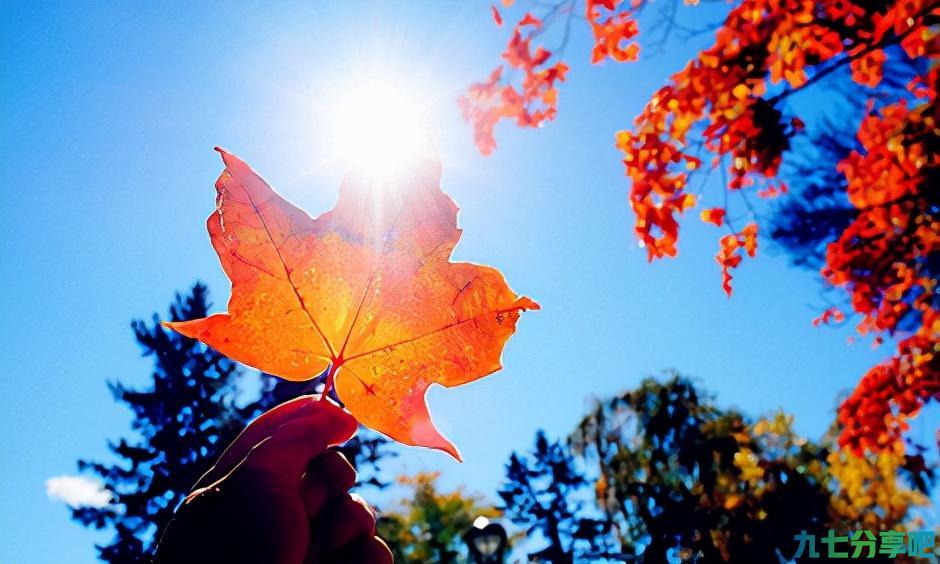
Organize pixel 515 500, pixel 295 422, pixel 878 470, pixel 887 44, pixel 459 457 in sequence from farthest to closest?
pixel 515 500
pixel 878 470
pixel 887 44
pixel 459 457
pixel 295 422

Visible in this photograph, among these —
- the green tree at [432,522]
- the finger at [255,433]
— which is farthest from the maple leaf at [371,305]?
the green tree at [432,522]

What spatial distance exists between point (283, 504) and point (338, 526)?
0.13 metres

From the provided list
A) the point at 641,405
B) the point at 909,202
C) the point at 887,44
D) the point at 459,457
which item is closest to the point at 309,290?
the point at 459,457

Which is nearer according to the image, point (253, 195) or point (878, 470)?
point (253, 195)

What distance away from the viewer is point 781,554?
15.4 m

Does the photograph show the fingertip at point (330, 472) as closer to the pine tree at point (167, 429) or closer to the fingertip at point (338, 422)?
the fingertip at point (338, 422)

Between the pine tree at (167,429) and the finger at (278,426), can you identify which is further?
the pine tree at (167,429)

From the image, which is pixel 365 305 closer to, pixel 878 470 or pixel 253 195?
pixel 253 195

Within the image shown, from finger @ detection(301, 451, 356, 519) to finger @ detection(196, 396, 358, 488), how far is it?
0.10 ft

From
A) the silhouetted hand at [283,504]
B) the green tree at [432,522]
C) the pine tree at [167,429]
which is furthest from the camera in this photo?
the green tree at [432,522]

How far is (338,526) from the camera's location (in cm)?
76

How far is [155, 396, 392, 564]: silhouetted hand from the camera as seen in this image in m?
0.62

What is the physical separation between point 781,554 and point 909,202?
1482cm

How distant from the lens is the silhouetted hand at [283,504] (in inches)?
24.5
